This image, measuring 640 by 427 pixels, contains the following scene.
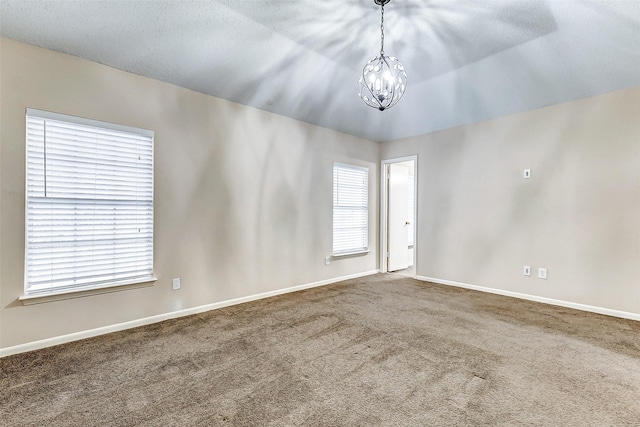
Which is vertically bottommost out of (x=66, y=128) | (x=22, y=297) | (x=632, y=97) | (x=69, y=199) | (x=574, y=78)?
(x=22, y=297)

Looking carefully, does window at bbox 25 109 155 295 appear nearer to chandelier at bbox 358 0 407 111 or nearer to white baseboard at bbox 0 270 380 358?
white baseboard at bbox 0 270 380 358

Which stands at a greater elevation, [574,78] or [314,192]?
[574,78]

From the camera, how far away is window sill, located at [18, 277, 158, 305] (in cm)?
242

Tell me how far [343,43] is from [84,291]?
3.34 metres

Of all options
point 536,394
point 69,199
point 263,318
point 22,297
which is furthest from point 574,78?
point 22,297

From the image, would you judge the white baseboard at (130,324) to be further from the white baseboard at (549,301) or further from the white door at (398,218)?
the white baseboard at (549,301)

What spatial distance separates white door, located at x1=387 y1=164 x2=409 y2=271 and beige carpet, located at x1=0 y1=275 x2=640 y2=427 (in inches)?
93.9

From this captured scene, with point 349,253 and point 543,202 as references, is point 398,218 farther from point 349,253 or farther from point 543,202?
point 543,202

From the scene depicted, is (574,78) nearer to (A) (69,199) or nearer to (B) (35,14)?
(B) (35,14)

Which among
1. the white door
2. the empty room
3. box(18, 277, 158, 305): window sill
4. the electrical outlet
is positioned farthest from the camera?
the white door

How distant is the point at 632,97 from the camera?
3.18 metres

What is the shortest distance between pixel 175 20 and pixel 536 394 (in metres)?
3.77

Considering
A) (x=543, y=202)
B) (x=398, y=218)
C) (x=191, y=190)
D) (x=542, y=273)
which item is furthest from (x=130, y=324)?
(x=543, y=202)

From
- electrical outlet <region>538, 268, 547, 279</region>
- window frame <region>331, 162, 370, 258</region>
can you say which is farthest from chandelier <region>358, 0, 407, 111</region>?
electrical outlet <region>538, 268, 547, 279</region>
